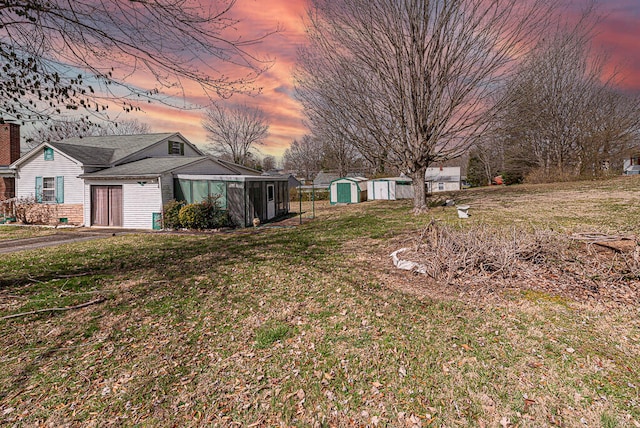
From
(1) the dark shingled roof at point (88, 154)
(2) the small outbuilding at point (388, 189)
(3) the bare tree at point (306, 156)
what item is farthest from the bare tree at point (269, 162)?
(1) the dark shingled roof at point (88, 154)

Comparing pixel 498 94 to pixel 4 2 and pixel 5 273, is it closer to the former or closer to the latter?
pixel 4 2

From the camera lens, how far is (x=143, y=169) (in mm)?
15398

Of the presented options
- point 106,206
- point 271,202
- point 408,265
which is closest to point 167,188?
point 106,206

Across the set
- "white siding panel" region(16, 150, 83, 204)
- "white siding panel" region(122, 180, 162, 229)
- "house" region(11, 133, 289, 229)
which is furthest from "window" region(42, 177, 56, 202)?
"white siding panel" region(122, 180, 162, 229)

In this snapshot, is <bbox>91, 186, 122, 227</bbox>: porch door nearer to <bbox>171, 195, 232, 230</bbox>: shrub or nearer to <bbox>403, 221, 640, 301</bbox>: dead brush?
<bbox>171, 195, 232, 230</bbox>: shrub

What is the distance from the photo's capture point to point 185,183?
14938mm

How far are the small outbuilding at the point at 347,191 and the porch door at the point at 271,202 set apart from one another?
9.88 metres

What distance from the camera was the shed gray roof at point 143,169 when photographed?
47.7 ft

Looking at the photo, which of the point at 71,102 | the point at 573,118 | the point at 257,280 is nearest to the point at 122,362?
the point at 257,280

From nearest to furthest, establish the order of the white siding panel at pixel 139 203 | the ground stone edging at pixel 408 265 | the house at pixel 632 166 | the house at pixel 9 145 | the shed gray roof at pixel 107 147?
the ground stone edging at pixel 408 265 < the white siding panel at pixel 139 203 < the shed gray roof at pixel 107 147 < the house at pixel 9 145 < the house at pixel 632 166

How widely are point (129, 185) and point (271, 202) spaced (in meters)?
6.69

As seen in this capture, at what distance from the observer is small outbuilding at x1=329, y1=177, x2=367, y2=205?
26250mm

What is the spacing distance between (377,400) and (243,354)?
1613 mm

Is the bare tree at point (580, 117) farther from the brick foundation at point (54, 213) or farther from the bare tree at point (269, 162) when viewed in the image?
the bare tree at point (269, 162)
